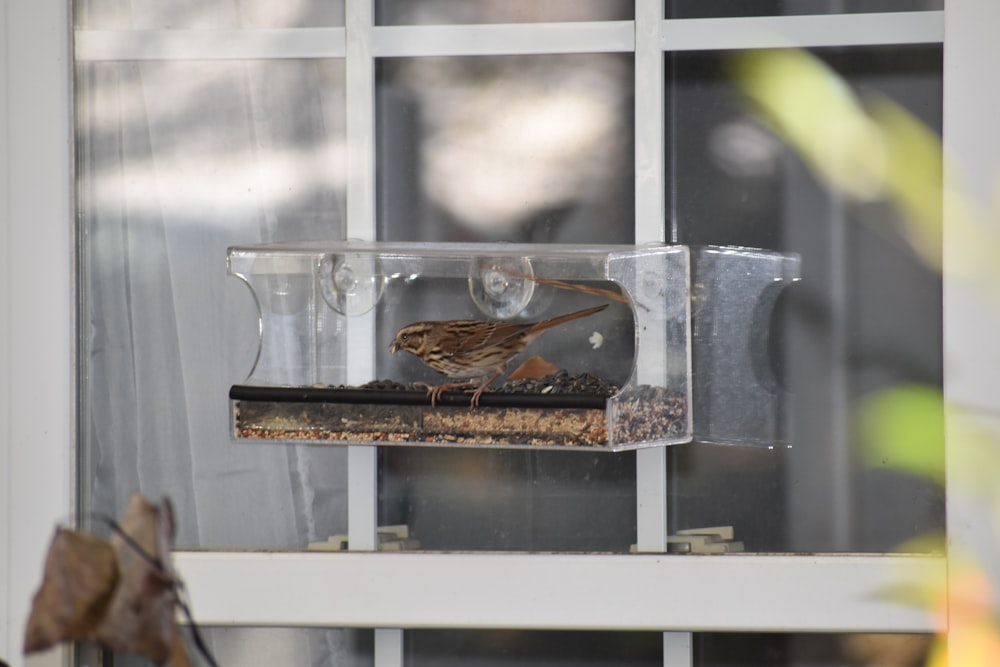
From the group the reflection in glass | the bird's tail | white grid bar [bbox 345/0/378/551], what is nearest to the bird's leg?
the bird's tail

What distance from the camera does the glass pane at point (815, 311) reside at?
2.16 meters

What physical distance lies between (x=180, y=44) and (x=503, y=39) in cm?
72

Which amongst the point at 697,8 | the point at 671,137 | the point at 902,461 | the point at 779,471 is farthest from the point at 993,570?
the point at 697,8

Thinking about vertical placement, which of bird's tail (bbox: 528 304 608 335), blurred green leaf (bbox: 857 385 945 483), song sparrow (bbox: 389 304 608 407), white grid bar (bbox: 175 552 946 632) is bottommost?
white grid bar (bbox: 175 552 946 632)

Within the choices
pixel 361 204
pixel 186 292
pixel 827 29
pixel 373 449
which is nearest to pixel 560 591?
pixel 373 449

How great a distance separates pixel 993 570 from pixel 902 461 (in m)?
0.28

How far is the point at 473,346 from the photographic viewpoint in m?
1.91

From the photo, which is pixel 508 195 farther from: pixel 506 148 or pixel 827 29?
pixel 827 29

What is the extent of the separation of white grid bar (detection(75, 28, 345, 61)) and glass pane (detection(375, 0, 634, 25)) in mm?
244

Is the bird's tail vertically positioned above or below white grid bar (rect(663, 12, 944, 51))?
below

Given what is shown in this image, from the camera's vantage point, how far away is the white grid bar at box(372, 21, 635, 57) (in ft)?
6.95

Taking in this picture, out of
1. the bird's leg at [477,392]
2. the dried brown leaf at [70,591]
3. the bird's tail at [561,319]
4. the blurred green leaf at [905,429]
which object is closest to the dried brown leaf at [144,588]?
the dried brown leaf at [70,591]

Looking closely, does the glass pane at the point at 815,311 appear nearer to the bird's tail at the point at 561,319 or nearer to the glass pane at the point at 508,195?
the glass pane at the point at 508,195

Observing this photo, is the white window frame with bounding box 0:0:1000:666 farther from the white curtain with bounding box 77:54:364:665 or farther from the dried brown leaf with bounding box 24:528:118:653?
the dried brown leaf with bounding box 24:528:118:653
